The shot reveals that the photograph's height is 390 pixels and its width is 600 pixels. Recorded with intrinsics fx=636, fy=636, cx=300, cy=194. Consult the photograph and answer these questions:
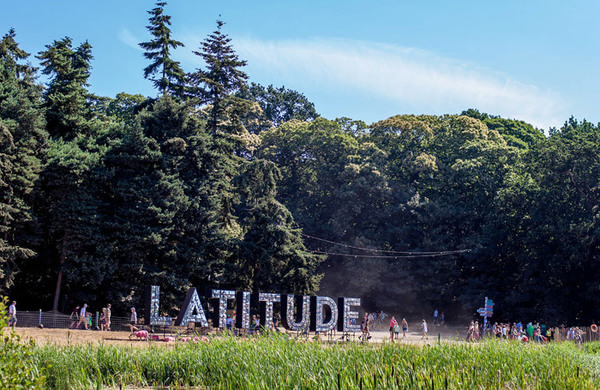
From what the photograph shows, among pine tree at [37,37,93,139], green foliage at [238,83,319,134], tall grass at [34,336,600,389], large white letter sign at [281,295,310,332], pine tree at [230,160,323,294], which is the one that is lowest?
tall grass at [34,336,600,389]

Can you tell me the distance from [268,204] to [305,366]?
1129 inches

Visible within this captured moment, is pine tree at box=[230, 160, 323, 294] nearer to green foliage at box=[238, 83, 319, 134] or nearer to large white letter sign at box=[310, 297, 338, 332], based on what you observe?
large white letter sign at box=[310, 297, 338, 332]

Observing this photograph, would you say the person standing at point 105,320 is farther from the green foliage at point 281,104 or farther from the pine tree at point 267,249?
the green foliage at point 281,104

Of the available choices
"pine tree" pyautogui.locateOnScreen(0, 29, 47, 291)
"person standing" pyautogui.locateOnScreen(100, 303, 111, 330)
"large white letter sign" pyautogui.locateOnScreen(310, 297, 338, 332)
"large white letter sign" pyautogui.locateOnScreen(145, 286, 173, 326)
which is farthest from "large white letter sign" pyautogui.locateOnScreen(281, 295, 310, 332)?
"pine tree" pyautogui.locateOnScreen(0, 29, 47, 291)

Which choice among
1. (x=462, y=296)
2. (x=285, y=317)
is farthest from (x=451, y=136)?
(x=285, y=317)

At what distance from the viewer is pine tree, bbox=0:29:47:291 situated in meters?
35.1

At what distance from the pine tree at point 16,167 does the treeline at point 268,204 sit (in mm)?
126

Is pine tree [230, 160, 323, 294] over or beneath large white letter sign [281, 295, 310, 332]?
over

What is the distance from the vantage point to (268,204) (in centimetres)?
4456

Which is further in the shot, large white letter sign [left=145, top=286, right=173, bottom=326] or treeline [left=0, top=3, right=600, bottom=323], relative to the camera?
treeline [left=0, top=3, right=600, bottom=323]

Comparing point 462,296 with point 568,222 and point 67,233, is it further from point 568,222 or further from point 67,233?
point 67,233

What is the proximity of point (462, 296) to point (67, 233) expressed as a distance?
2978cm

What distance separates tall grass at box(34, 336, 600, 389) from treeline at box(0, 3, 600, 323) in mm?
19950

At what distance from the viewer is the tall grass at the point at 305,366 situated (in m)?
15.0
